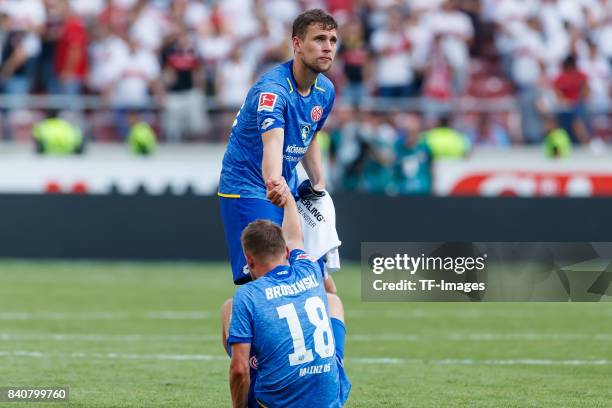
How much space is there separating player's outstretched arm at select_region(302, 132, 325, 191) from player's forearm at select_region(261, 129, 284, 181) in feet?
2.38

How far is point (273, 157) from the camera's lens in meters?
7.79

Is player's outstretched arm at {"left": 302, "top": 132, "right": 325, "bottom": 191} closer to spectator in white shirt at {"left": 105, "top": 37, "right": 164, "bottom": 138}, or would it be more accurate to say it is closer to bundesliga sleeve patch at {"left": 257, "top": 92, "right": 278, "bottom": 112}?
bundesliga sleeve patch at {"left": 257, "top": 92, "right": 278, "bottom": 112}

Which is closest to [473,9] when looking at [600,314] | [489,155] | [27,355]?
[489,155]

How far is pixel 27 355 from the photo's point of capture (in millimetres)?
10656

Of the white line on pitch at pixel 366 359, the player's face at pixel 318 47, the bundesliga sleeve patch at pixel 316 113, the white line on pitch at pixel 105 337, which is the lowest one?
the white line on pitch at pixel 105 337

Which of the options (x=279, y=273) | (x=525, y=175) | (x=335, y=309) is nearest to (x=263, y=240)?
(x=279, y=273)

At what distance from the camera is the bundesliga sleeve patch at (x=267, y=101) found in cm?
794

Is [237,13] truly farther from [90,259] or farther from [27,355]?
[27,355]

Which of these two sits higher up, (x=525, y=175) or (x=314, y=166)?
(x=314, y=166)

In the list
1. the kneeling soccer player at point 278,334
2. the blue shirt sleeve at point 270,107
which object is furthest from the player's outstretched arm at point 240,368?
the blue shirt sleeve at point 270,107

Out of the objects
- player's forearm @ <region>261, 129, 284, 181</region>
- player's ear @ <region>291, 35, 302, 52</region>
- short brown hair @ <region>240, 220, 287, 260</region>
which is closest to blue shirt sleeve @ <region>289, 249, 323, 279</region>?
short brown hair @ <region>240, 220, 287, 260</region>

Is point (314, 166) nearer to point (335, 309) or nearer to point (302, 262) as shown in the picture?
point (335, 309)

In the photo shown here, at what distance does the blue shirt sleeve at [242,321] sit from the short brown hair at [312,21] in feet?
6.59

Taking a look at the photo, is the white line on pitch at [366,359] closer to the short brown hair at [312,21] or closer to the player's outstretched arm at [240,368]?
the short brown hair at [312,21]
